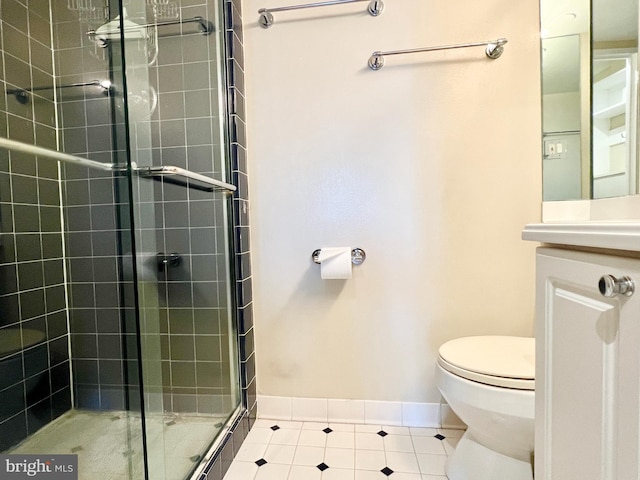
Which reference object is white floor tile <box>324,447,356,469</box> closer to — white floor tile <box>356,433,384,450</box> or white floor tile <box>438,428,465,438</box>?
white floor tile <box>356,433,384,450</box>

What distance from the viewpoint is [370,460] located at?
1.23m

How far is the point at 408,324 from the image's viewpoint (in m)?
1.44

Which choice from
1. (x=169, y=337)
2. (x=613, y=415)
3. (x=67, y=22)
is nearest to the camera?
(x=613, y=415)

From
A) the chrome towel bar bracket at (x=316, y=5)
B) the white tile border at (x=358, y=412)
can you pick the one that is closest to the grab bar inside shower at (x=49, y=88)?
the chrome towel bar bracket at (x=316, y=5)

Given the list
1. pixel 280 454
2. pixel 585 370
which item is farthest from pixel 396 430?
pixel 585 370

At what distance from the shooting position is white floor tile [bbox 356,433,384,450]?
131 centimetres

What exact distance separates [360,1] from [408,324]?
4.68ft

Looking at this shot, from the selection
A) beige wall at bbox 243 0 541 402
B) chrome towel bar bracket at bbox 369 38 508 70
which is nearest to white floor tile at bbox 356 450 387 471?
beige wall at bbox 243 0 541 402

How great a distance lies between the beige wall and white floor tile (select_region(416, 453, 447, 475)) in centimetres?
23

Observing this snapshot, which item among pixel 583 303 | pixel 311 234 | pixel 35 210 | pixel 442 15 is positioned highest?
pixel 442 15

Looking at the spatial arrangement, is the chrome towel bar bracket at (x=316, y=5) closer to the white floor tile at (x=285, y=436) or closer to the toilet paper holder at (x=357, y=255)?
the toilet paper holder at (x=357, y=255)

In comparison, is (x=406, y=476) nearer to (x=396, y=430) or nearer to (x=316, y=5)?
(x=396, y=430)

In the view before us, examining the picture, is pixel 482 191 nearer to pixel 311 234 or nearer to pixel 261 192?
pixel 311 234

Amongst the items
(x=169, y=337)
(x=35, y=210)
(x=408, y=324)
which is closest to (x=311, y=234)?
(x=408, y=324)
